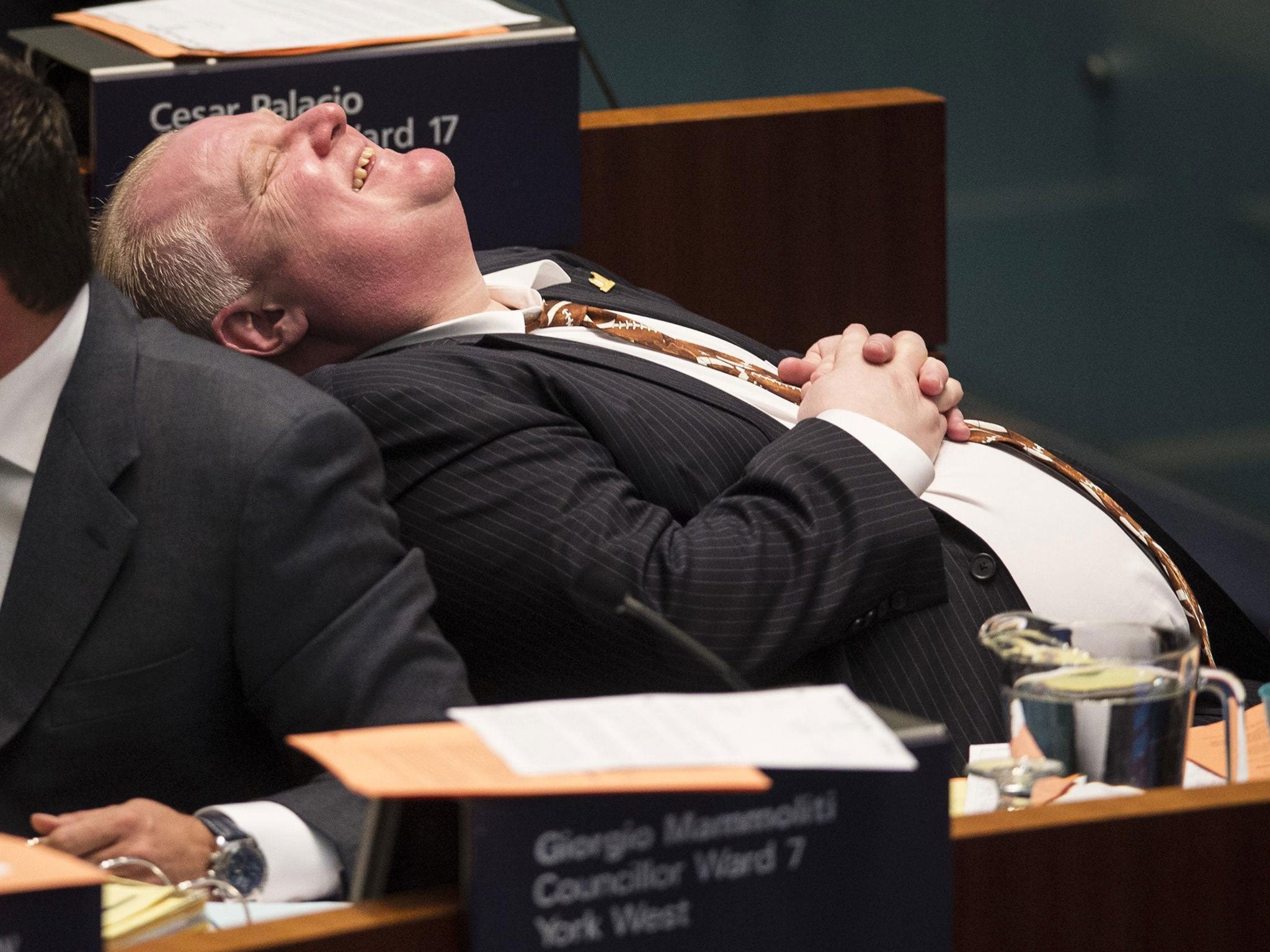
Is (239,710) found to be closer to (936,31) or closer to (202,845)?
(202,845)

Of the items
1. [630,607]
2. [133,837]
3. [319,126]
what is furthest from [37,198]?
[319,126]

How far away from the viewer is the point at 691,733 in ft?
2.50

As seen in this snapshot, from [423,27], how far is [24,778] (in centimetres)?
116

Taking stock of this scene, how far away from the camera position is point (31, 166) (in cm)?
116

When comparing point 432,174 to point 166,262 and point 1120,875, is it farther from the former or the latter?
point 1120,875

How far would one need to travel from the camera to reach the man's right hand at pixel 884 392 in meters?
1.69

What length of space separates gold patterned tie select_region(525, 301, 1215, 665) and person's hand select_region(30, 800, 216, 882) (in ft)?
2.98

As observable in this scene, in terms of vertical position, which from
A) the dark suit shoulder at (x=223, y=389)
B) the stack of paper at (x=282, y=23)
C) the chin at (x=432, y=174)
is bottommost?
the dark suit shoulder at (x=223, y=389)

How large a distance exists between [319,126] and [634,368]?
0.41 meters

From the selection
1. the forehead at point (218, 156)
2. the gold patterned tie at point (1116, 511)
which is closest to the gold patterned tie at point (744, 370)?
the gold patterned tie at point (1116, 511)

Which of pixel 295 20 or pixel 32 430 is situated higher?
pixel 295 20

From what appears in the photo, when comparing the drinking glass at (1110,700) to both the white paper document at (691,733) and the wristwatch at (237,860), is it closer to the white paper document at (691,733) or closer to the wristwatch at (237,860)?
the white paper document at (691,733)

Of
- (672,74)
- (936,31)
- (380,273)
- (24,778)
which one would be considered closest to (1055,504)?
(380,273)

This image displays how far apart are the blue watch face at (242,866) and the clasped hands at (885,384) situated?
0.78m
